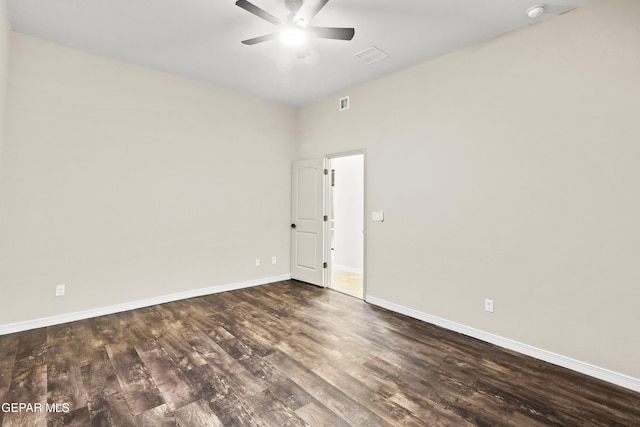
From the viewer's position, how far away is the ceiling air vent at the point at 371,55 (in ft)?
10.9

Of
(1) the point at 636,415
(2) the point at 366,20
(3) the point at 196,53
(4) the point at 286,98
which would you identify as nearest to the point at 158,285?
(3) the point at 196,53

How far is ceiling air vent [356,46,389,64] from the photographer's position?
3311mm

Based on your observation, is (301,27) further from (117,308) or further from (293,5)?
(117,308)

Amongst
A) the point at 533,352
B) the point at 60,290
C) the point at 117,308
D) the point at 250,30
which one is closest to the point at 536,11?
the point at 250,30

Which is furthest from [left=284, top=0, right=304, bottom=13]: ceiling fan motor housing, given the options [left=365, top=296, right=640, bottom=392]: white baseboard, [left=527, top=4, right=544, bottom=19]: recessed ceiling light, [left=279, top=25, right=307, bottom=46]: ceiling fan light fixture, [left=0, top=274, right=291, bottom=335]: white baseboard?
[left=0, top=274, right=291, bottom=335]: white baseboard

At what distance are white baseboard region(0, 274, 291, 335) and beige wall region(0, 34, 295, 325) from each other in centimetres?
6

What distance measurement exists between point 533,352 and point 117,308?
4608 millimetres

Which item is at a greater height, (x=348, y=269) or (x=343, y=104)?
(x=343, y=104)

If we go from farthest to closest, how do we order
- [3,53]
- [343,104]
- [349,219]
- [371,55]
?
[349,219] < [343,104] < [371,55] < [3,53]

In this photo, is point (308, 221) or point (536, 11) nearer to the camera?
point (536, 11)

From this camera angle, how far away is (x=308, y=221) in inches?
201

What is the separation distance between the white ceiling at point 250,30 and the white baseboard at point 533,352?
3.04m

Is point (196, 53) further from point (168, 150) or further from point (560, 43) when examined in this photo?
point (560, 43)

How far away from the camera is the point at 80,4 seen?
2.63 m
